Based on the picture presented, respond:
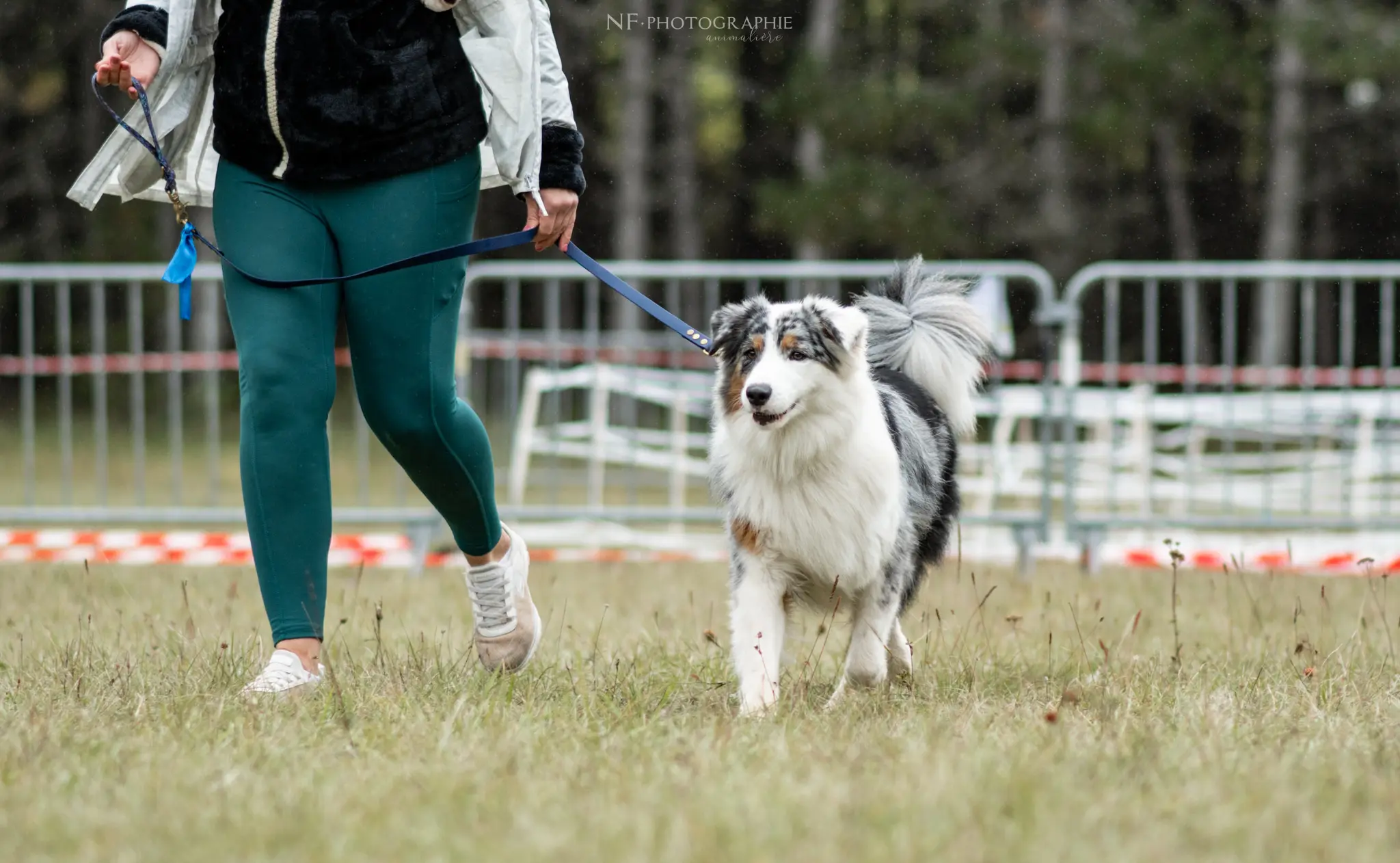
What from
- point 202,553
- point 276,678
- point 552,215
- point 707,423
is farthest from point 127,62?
point 707,423

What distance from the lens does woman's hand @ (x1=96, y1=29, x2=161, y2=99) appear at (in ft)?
10.8

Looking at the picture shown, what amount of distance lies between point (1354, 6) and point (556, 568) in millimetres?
15364

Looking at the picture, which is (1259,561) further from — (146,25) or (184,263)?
(146,25)

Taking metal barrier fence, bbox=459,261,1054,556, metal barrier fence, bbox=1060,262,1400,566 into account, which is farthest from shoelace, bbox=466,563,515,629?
metal barrier fence, bbox=1060,262,1400,566

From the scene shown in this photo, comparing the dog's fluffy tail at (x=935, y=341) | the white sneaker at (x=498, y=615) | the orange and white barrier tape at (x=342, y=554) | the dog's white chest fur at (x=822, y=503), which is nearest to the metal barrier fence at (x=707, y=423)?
the orange and white barrier tape at (x=342, y=554)

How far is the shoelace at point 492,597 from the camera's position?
12.7 ft

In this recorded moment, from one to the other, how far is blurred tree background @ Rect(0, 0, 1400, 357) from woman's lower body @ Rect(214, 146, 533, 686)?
1556 cm

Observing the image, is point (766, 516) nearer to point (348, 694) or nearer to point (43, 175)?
point (348, 694)

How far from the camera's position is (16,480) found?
13344 millimetres

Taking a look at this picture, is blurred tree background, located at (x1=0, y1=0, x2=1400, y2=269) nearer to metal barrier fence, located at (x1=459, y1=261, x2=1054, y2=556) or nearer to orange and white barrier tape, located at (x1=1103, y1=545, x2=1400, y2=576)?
metal barrier fence, located at (x1=459, y1=261, x2=1054, y2=556)

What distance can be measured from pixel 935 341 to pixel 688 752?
2.15 meters

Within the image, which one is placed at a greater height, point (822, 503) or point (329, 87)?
point (329, 87)

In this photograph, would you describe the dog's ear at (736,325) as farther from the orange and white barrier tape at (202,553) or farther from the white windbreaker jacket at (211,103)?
the orange and white barrier tape at (202,553)

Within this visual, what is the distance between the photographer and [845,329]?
157 inches
